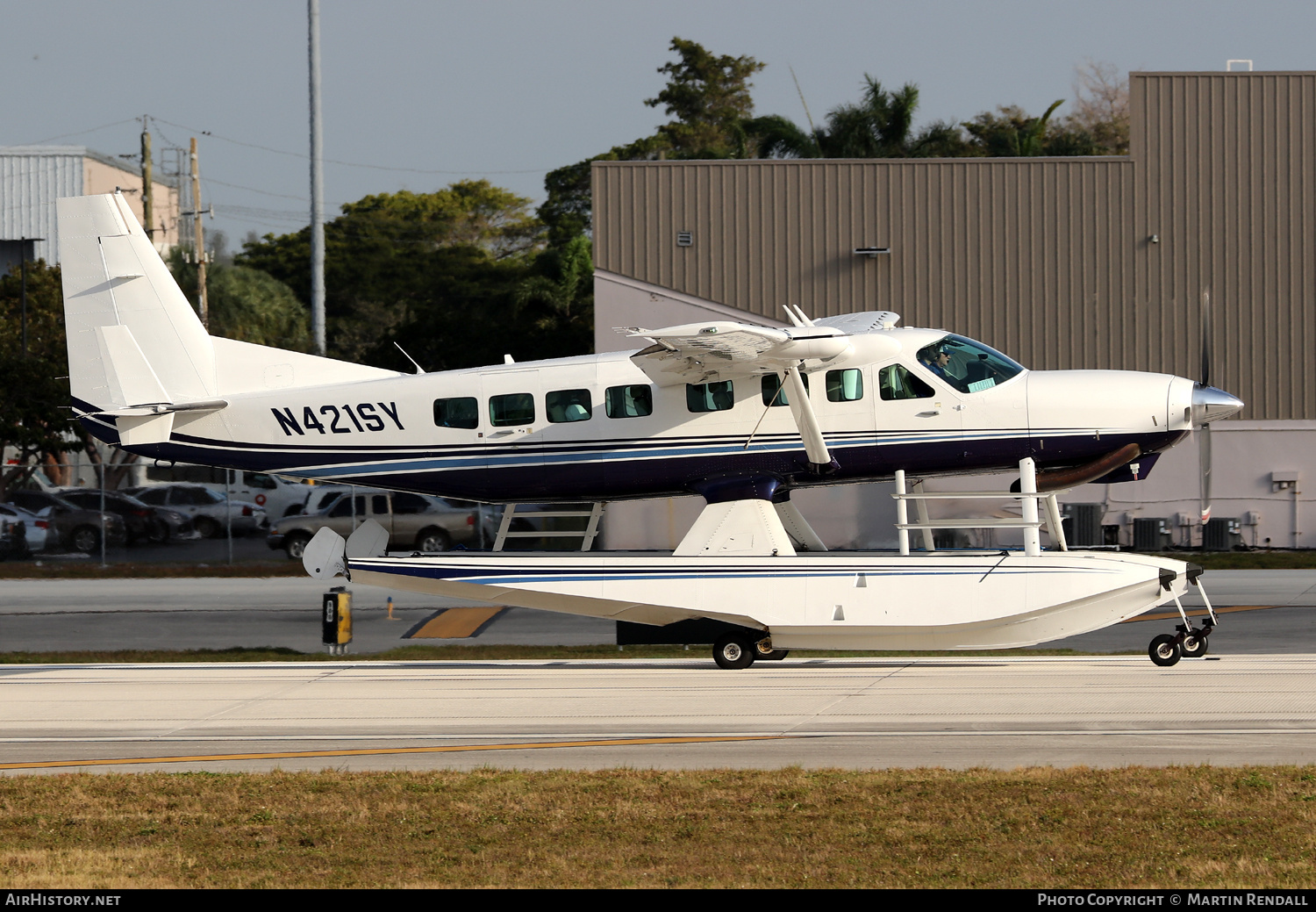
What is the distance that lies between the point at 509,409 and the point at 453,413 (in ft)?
2.14

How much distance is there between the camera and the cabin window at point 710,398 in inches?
593

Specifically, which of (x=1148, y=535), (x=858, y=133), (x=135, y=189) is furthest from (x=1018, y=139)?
(x=135, y=189)

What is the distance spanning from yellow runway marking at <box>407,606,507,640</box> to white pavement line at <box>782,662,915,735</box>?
7169 millimetres

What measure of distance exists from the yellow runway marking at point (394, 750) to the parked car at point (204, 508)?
22998mm

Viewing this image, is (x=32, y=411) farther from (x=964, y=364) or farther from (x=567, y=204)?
(x=567, y=204)

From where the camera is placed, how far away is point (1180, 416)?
1430 centimetres

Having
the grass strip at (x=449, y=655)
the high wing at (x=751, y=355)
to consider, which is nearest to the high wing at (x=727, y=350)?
the high wing at (x=751, y=355)

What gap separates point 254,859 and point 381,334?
53.6 m

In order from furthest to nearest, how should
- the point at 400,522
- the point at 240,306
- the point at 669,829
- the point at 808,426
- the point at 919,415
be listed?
the point at 240,306 < the point at 400,522 < the point at 919,415 < the point at 808,426 < the point at 669,829

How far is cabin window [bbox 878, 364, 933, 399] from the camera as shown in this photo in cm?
1484

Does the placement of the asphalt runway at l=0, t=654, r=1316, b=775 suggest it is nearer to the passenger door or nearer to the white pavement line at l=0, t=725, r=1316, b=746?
the white pavement line at l=0, t=725, r=1316, b=746

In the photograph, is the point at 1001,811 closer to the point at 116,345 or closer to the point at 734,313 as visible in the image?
the point at 116,345

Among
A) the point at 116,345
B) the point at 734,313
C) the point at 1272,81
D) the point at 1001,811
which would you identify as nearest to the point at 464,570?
the point at 116,345

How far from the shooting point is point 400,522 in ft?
98.5
